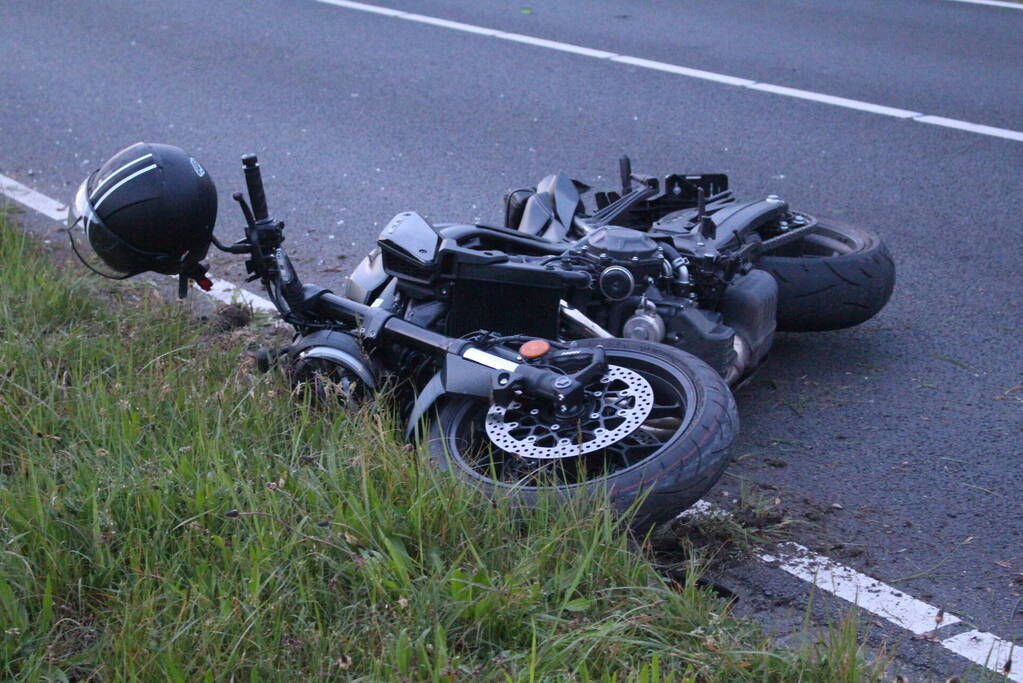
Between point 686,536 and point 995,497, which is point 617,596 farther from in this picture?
point 995,497

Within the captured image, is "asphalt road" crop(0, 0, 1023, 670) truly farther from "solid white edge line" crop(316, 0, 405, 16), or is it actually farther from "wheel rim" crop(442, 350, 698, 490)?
"wheel rim" crop(442, 350, 698, 490)

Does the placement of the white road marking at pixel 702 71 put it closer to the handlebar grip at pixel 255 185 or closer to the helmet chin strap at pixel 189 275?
the handlebar grip at pixel 255 185

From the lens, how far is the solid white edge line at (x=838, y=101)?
25.5 ft

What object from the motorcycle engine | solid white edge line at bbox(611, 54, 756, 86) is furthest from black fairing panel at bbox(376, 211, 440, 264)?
solid white edge line at bbox(611, 54, 756, 86)

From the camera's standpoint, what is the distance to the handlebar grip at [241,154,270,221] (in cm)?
372

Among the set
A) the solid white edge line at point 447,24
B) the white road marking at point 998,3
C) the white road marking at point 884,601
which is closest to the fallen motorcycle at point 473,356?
the white road marking at point 884,601

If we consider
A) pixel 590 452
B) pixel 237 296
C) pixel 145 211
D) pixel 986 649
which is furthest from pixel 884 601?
pixel 237 296

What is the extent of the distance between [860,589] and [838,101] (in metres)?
5.54

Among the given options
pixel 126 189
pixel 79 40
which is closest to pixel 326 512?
pixel 126 189

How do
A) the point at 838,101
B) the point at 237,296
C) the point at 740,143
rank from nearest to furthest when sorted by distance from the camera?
the point at 237,296 → the point at 740,143 → the point at 838,101

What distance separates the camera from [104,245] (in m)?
3.59

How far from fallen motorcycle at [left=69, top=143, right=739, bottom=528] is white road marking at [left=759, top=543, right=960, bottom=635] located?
341mm

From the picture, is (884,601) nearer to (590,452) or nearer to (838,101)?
(590,452)

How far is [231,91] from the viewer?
8.71 meters
